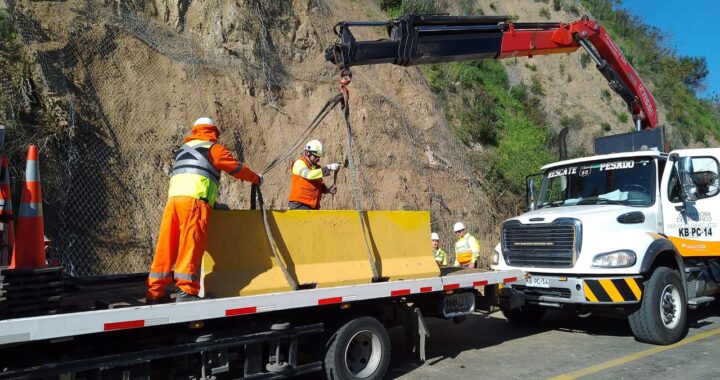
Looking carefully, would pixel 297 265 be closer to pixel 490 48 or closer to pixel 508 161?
pixel 490 48

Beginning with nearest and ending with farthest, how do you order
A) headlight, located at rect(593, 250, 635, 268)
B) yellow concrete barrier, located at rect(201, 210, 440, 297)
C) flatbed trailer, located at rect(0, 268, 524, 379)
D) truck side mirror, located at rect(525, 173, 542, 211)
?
flatbed trailer, located at rect(0, 268, 524, 379) → yellow concrete barrier, located at rect(201, 210, 440, 297) → headlight, located at rect(593, 250, 635, 268) → truck side mirror, located at rect(525, 173, 542, 211)

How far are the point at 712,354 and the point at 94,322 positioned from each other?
6.79 meters

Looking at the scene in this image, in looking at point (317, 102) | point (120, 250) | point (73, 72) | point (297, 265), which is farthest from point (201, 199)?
point (317, 102)

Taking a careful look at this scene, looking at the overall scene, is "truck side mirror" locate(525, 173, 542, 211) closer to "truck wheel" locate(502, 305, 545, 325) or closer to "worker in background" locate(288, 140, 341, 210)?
"truck wheel" locate(502, 305, 545, 325)

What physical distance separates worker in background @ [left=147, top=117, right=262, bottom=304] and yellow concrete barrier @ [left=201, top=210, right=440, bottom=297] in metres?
0.23

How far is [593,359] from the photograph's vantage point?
6.62 metres

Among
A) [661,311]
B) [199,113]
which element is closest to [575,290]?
[661,311]

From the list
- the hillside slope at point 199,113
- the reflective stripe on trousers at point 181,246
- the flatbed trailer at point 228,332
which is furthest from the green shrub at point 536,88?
the reflective stripe on trousers at point 181,246

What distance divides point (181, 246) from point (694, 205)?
7.52 m

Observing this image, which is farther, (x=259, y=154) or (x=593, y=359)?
(x=259, y=154)

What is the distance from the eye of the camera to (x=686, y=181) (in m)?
8.24

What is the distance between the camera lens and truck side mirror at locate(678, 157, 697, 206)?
8.22 meters

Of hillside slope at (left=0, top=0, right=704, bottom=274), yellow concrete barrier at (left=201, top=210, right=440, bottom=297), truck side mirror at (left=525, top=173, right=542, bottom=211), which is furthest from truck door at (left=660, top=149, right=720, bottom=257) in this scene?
hillside slope at (left=0, top=0, right=704, bottom=274)

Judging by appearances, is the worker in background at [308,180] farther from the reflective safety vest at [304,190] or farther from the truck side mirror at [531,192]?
the truck side mirror at [531,192]
